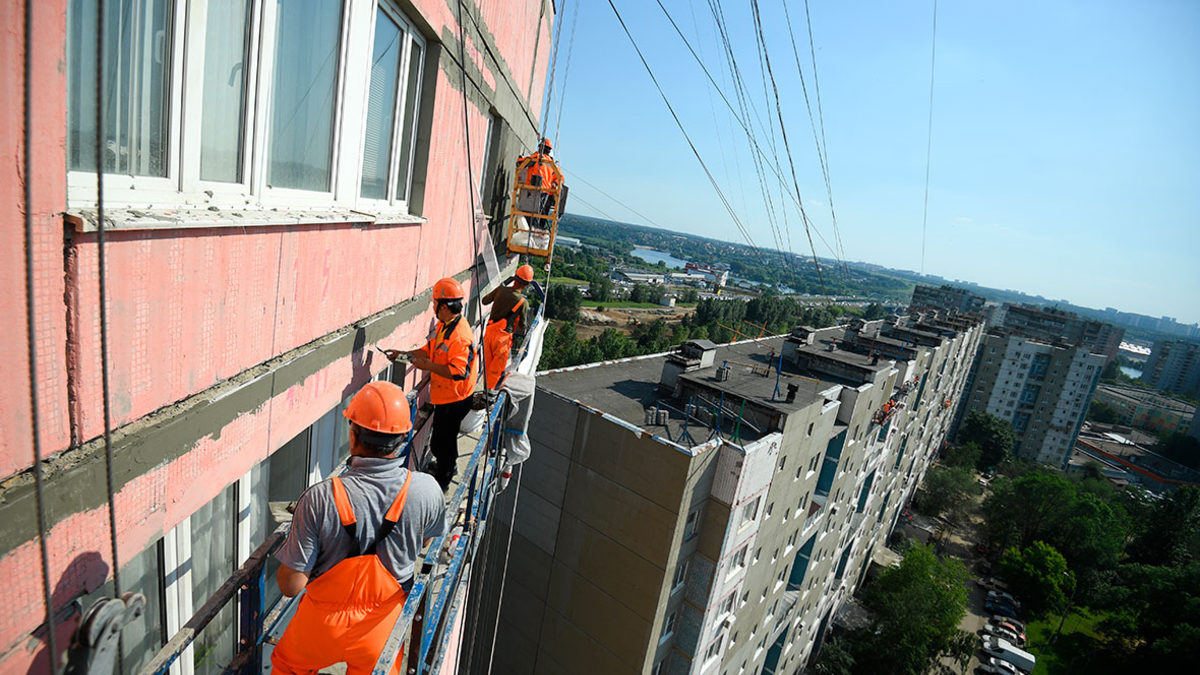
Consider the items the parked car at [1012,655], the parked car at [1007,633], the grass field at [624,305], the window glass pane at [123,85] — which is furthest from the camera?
the grass field at [624,305]

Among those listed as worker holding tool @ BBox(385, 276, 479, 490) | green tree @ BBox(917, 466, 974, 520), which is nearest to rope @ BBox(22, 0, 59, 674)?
worker holding tool @ BBox(385, 276, 479, 490)

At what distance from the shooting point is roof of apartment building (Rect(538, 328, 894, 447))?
16422mm

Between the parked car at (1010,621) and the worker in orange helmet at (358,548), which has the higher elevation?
the worker in orange helmet at (358,548)

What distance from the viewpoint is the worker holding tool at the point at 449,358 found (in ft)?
17.4

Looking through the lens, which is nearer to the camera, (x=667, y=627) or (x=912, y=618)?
(x=667, y=627)

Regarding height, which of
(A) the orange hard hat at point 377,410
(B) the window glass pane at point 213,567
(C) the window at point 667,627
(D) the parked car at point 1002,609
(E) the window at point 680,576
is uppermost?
(A) the orange hard hat at point 377,410

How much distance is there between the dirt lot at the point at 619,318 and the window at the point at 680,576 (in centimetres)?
8257

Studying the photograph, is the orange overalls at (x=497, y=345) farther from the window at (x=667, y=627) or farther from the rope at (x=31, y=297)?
the window at (x=667, y=627)

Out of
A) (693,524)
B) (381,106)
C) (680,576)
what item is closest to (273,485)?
(381,106)

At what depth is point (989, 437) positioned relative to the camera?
231 feet

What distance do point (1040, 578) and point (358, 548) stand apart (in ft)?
183

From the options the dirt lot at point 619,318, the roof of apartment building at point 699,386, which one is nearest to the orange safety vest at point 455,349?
the roof of apartment building at point 699,386

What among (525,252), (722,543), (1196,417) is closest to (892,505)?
(722,543)

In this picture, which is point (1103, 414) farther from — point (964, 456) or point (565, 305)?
point (565, 305)
